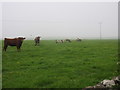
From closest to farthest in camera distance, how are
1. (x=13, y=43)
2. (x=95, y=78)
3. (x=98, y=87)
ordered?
(x=98, y=87)
(x=95, y=78)
(x=13, y=43)

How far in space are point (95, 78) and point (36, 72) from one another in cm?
425

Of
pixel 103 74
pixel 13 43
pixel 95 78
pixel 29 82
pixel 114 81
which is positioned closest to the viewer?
pixel 114 81

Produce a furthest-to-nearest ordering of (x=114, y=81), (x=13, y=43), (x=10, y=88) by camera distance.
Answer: (x=13, y=43)
(x=10, y=88)
(x=114, y=81)

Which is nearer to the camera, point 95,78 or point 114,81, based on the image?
point 114,81

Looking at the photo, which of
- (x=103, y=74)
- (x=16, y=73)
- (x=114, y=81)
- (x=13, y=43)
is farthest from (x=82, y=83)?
(x=13, y=43)

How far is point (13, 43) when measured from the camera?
27.9 meters

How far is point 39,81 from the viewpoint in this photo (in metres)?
11.5

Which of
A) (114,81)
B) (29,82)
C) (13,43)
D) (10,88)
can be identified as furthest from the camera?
(13,43)

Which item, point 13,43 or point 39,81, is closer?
point 39,81

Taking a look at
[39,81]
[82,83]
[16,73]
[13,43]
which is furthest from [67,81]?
[13,43]

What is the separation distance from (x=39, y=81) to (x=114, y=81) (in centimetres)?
430

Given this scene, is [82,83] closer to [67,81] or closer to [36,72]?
[67,81]

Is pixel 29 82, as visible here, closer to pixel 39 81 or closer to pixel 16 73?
pixel 39 81

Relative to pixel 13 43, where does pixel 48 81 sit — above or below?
below
